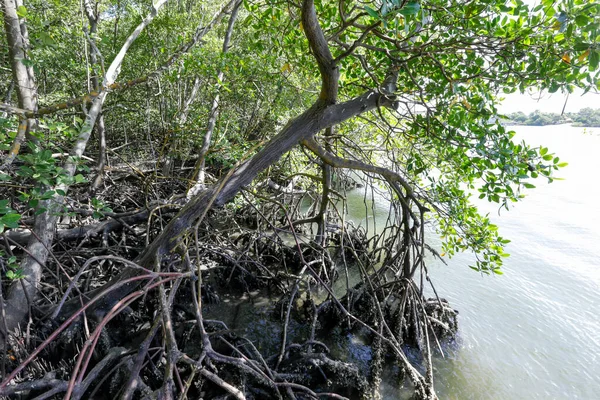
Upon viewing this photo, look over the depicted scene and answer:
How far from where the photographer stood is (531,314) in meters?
4.50

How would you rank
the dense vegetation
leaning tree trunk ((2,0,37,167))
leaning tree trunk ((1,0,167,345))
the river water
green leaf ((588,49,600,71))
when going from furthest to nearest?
the river water
leaning tree trunk ((1,0,167,345))
leaning tree trunk ((2,0,37,167))
the dense vegetation
green leaf ((588,49,600,71))

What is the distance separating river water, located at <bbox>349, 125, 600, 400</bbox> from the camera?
3332 mm

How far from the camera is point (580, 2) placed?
154 cm

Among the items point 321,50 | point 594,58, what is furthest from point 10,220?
point 594,58

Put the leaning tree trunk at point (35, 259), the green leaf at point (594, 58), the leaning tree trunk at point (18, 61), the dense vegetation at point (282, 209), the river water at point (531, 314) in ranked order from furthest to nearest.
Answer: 1. the river water at point (531, 314)
2. the leaning tree trunk at point (35, 259)
3. the leaning tree trunk at point (18, 61)
4. the dense vegetation at point (282, 209)
5. the green leaf at point (594, 58)

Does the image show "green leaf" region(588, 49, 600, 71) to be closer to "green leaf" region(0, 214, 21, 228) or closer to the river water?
"green leaf" region(0, 214, 21, 228)

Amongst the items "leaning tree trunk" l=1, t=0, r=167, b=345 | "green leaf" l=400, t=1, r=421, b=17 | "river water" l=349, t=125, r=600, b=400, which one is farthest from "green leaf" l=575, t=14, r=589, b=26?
"leaning tree trunk" l=1, t=0, r=167, b=345

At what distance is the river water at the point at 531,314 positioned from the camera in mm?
3332

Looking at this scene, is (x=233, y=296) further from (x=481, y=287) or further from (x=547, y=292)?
(x=547, y=292)

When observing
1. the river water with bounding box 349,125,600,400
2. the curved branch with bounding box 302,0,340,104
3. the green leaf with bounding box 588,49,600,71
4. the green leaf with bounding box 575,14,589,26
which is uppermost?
the curved branch with bounding box 302,0,340,104

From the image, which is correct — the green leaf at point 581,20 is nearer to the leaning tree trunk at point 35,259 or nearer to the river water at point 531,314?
the river water at point 531,314

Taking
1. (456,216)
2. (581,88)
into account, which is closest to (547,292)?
(456,216)

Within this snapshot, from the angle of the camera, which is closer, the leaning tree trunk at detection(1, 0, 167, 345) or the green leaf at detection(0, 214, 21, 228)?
the green leaf at detection(0, 214, 21, 228)

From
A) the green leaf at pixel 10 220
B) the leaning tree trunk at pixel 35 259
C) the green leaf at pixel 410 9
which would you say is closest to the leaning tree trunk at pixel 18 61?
the leaning tree trunk at pixel 35 259
